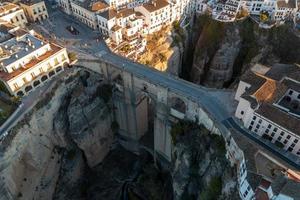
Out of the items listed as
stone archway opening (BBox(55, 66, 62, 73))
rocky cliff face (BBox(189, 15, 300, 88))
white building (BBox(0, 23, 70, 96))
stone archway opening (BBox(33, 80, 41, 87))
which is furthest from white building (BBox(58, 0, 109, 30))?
rocky cliff face (BBox(189, 15, 300, 88))

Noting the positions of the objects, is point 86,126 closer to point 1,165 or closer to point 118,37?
point 1,165

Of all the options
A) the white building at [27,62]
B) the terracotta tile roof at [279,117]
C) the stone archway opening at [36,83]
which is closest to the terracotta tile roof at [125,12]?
the white building at [27,62]

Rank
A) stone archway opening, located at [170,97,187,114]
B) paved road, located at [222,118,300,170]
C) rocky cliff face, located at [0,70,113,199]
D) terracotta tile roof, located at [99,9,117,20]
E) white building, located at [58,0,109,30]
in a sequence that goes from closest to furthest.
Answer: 1. paved road, located at [222,118,300,170]
2. rocky cliff face, located at [0,70,113,199]
3. stone archway opening, located at [170,97,187,114]
4. terracotta tile roof, located at [99,9,117,20]
5. white building, located at [58,0,109,30]

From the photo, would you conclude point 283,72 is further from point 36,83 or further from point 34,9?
point 34,9

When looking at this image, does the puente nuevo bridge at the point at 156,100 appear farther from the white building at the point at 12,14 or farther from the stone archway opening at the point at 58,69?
the white building at the point at 12,14

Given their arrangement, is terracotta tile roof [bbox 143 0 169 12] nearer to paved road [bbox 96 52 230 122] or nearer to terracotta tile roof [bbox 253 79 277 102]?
paved road [bbox 96 52 230 122]

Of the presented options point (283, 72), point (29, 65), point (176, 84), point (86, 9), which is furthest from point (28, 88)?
point (283, 72)
